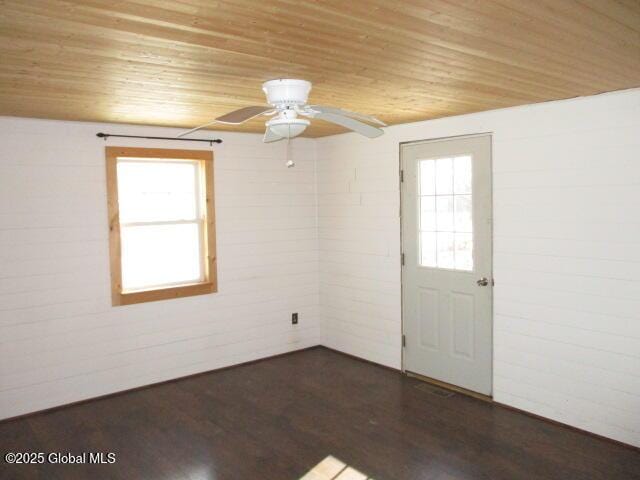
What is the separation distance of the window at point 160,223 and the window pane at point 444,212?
2.13m

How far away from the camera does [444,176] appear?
15.3 feet

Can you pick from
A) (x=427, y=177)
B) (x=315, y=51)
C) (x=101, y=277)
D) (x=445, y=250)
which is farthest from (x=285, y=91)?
(x=101, y=277)

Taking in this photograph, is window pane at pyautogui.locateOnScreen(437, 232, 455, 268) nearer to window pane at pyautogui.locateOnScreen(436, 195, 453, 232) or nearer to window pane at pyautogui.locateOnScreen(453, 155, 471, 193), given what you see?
window pane at pyautogui.locateOnScreen(436, 195, 453, 232)

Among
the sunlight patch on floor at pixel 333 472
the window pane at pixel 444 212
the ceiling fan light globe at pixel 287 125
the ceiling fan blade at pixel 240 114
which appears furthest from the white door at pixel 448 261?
the ceiling fan blade at pixel 240 114

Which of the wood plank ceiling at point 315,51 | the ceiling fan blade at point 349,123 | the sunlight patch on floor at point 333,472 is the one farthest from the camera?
the sunlight patch on floor at point 333,472

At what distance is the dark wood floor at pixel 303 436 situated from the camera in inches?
133

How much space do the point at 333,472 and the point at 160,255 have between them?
2603mm

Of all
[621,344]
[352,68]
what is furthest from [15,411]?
[621,344]

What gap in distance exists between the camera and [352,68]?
2.73 m

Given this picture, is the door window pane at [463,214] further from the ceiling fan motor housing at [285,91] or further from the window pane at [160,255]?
the window pane at [160,255]

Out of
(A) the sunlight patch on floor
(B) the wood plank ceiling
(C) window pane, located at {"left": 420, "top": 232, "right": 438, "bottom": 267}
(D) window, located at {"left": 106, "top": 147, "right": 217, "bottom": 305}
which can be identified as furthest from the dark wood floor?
(B) the wood plank ceiling

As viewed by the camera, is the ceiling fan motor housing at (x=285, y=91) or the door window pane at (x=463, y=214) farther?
the door window pane at (x=463, y=214)

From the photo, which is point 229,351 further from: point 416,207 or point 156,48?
point 156,48

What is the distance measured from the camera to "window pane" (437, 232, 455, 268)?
4648mm
